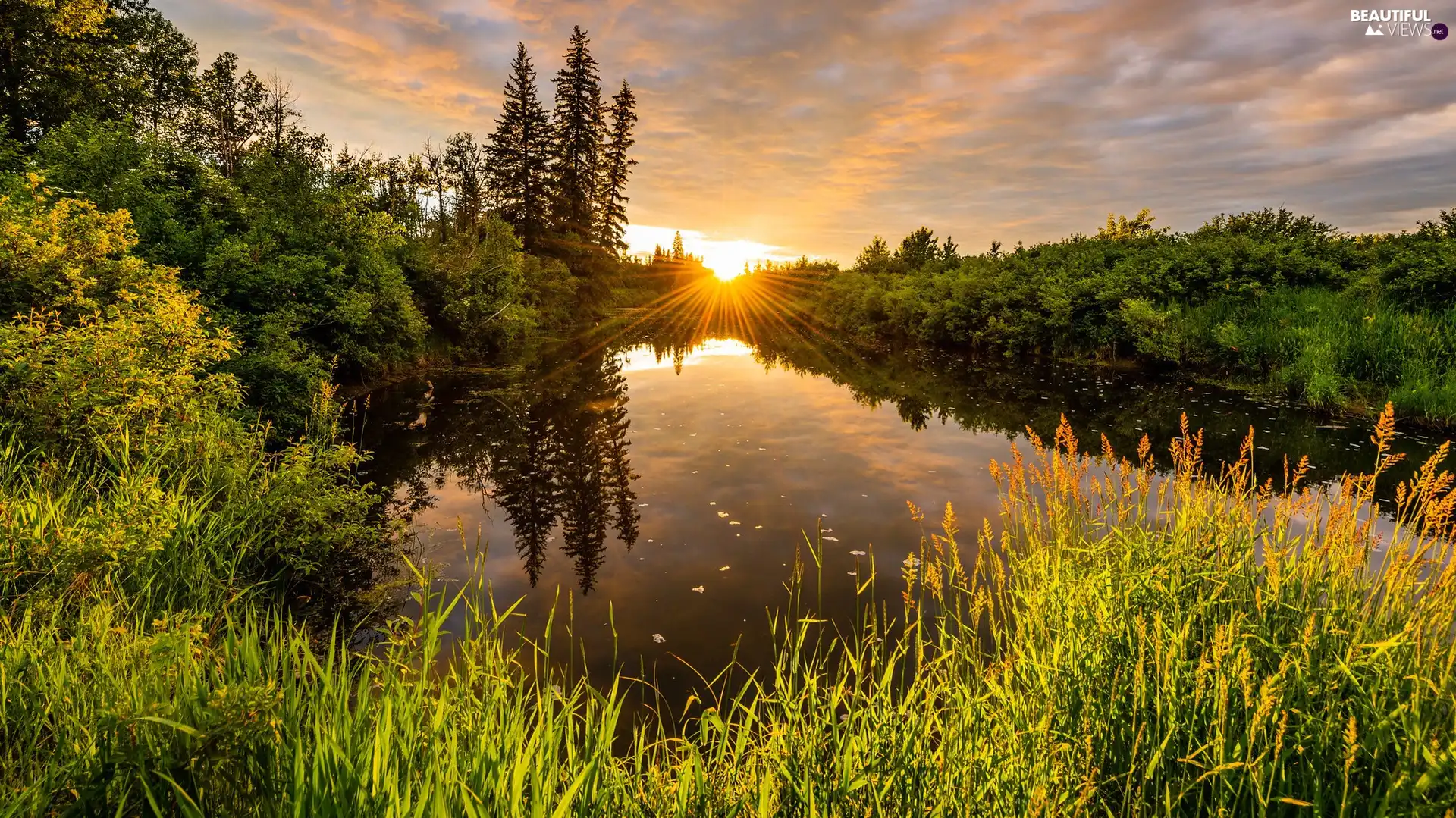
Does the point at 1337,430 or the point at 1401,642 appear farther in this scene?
the point at 1337,430

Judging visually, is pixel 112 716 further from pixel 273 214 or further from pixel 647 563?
pixel 273 214

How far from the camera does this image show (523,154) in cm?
3950

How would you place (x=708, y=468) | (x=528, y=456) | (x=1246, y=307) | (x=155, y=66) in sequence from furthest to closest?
1. (x=155, y=66)
2. (x=1246, y=307)
3. (x=528, y=456)
4. (x=708, y=468)

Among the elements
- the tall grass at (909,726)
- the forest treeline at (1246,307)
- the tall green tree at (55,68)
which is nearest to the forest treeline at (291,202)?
the tall green tree at (55,68)

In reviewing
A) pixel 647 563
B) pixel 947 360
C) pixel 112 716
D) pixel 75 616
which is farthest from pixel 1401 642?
pixel 947 360

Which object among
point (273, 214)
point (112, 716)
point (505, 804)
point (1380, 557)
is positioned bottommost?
point (1380, 557)

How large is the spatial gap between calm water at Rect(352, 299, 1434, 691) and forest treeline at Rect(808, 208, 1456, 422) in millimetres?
1413

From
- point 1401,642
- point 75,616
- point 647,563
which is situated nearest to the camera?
point 1401,642

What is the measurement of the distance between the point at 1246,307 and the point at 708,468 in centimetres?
1927

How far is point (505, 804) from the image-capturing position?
7.54 ft

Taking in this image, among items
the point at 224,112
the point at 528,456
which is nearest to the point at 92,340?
the point at 528,456

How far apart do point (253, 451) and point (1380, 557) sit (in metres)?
13.6

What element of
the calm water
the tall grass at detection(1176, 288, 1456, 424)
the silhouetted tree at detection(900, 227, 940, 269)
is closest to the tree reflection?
the calm water

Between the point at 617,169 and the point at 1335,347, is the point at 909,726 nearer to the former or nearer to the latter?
the point at 1335,347
